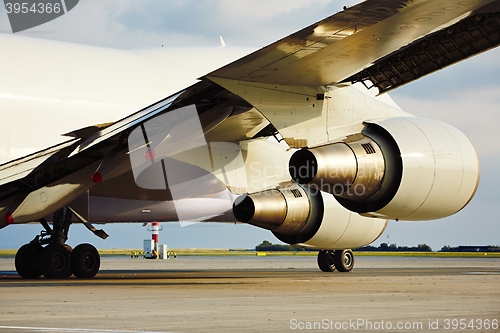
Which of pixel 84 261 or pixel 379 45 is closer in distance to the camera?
pixel 379 45

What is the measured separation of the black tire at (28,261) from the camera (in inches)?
762

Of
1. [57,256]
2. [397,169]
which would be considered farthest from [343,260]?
[397,169]

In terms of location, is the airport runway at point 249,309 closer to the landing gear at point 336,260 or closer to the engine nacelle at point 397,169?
the engine nacelle at point 397,169

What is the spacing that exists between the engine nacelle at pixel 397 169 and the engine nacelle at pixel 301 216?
407 cm

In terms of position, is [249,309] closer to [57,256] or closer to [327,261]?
[57,256]

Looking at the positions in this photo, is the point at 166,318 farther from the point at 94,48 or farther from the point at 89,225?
the point at 94,48

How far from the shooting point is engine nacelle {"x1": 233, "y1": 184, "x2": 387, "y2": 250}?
1819 cm

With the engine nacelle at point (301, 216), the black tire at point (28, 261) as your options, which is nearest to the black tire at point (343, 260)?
the engine nacelle at point (301, 216)

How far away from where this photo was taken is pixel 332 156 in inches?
527

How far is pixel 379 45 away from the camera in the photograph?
42.8 ft

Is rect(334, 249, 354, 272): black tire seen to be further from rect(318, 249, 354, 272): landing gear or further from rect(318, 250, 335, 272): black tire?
rect(318, 250, 335, 272): black tire

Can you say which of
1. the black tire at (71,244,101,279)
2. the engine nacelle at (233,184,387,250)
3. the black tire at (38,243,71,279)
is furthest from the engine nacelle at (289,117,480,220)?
the black tire at (38,243,71,279)

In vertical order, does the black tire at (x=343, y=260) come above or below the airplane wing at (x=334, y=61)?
below

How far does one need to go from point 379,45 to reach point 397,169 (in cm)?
218
